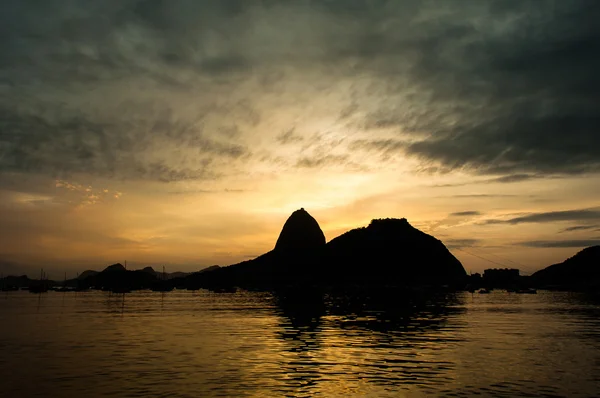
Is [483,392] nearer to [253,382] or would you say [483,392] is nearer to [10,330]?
[253,382]

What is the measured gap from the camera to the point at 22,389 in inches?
1051

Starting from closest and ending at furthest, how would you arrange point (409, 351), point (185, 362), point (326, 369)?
1. point (326, 369)
2. point (185, 362)
3. point (409, 351)

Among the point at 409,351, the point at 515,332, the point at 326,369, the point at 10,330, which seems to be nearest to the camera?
the point at 326,369

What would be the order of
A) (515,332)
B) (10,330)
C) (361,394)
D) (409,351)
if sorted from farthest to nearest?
(10,330) → (515,332) → (409,351) → (361,394)

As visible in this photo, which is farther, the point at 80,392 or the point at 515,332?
the point at 515,332

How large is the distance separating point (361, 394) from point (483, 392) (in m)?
6.58

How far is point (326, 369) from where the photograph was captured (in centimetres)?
3139

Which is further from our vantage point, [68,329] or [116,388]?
[68,329]

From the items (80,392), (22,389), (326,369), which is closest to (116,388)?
(80,392)

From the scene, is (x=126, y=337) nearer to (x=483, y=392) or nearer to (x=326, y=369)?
(x=326, y=369)

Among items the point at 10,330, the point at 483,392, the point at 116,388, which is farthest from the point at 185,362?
the point at 10,330

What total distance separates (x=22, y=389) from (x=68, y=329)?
39565mm

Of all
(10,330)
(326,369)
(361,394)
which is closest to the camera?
(361,394)

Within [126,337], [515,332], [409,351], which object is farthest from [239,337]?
[515,332]
